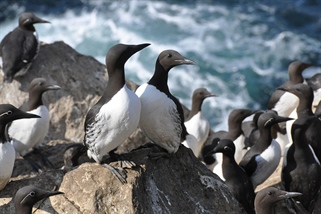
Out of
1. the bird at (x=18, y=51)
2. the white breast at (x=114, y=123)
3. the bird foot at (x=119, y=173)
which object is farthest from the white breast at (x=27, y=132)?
the bird foot at (x=119, y=173)

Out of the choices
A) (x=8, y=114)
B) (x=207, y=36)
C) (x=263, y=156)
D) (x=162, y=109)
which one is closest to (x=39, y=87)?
(x=8, y=114)

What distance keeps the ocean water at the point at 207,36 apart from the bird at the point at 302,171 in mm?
8129

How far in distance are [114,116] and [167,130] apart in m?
0.82

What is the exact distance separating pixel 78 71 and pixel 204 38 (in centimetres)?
947

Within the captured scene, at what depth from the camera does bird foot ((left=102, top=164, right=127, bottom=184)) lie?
26.3ft

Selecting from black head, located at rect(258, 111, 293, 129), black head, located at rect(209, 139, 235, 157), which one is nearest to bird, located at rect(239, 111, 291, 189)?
black head, located at rect(258, 111, 293, 129)

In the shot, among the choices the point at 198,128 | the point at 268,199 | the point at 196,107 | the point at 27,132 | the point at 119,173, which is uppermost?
the point at 119,173

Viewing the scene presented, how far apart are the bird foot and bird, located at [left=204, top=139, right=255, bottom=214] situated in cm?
218

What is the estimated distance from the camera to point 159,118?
28.0 ft

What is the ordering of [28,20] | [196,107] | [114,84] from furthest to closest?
[28,20] < [196,107] < [114,84]

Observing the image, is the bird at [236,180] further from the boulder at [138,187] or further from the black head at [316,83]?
the black head at [316,83]

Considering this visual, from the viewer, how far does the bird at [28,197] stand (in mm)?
7633

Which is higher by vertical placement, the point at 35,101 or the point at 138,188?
the point at 138,188

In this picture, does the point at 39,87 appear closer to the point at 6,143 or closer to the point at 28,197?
the point at 6,143
